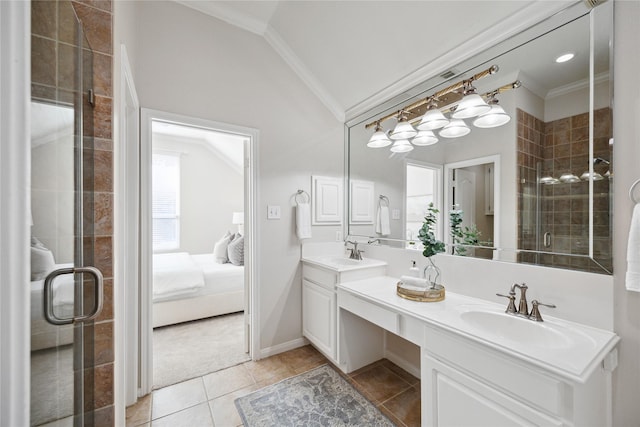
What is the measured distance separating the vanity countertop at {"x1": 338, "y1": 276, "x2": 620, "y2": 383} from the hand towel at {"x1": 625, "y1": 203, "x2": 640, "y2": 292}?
0.25 metres

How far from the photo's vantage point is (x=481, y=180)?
5.26ft

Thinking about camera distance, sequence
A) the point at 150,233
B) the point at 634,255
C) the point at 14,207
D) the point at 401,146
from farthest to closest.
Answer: the point at 401,146 → the point at 150,233 → the point at 634,255 → the point at 14,207

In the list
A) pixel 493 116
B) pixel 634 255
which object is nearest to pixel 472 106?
pixel 493 116

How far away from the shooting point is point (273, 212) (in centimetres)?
238

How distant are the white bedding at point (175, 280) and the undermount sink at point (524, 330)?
2.73 meters

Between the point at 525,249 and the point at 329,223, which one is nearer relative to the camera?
the point at 525,249

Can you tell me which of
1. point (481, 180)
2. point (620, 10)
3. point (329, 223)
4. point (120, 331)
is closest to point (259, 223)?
point (329, 223)

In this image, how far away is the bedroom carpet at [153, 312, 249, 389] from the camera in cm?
216

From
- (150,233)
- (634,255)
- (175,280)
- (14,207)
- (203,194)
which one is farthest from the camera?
(203,194)

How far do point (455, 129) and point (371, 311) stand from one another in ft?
4.25

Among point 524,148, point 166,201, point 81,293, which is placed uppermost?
point 524,148

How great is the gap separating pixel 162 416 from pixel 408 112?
272cm

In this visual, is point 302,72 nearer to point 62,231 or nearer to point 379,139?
point 379,139

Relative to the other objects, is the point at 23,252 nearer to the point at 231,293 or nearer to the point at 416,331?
the point at 416,331
